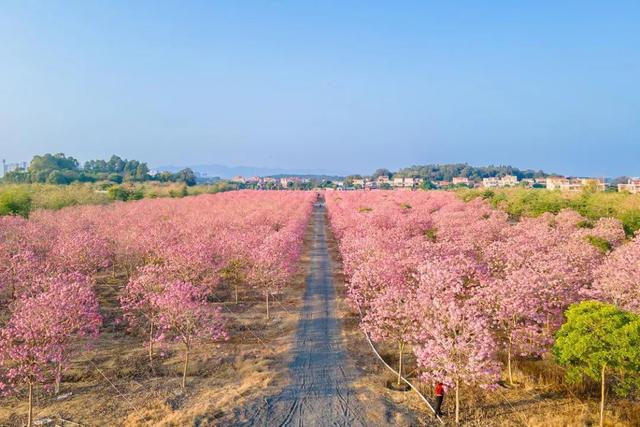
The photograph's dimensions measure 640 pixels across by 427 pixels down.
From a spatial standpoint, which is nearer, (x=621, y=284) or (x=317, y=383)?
(x=621, y=284)

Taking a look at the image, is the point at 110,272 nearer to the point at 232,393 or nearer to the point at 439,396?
the point at 232,393

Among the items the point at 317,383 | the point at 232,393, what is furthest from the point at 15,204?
the point at 317,383

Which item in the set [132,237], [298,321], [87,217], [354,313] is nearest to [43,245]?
[132,237]

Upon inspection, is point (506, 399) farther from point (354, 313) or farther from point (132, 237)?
point (132, 237)

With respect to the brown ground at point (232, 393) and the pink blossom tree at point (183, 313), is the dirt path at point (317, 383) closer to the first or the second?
the brown ground at point (232, 393)

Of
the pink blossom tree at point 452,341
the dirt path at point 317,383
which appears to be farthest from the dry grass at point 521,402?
the pink blossom tree at point 452,341

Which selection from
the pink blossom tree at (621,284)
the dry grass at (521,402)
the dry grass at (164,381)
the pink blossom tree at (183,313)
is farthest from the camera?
the pink blossom tree at (621,284)
